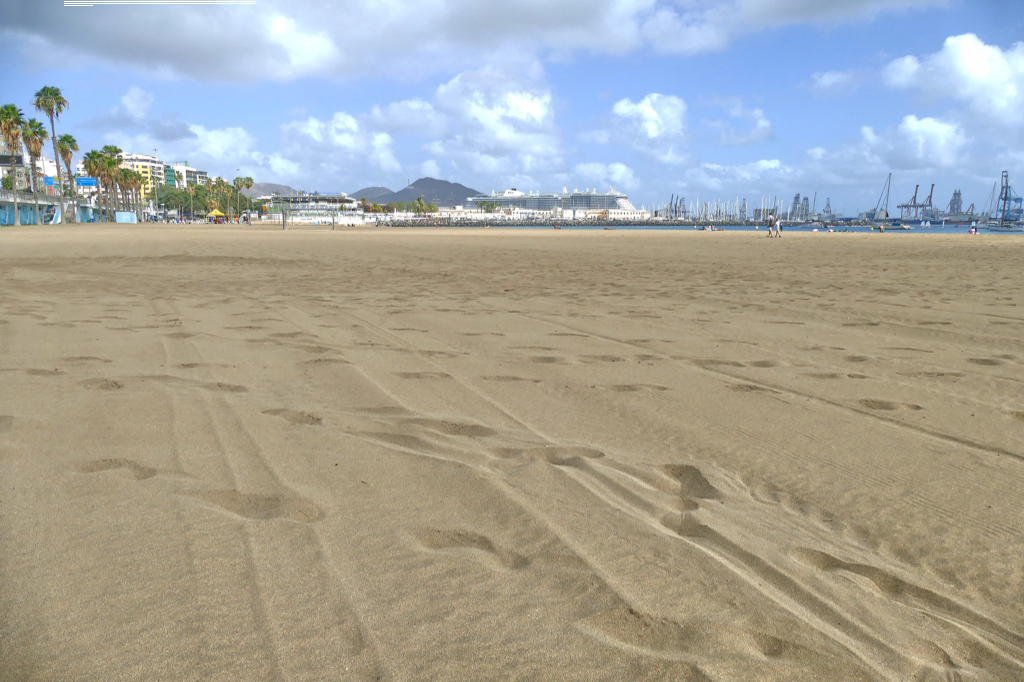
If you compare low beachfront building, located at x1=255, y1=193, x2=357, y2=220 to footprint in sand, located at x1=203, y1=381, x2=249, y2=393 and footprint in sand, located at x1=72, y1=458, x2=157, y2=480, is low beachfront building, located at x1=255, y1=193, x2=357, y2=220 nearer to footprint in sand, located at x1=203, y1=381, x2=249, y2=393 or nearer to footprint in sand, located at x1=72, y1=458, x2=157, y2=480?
footprint in sand, located at x1=203, y1=381, x2=249, y2=393

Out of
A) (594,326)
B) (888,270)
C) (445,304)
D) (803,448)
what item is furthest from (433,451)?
(888,270)

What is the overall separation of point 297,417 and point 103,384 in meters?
1.43

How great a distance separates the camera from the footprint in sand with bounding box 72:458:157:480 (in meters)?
2.66

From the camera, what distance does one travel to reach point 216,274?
11.5 metres

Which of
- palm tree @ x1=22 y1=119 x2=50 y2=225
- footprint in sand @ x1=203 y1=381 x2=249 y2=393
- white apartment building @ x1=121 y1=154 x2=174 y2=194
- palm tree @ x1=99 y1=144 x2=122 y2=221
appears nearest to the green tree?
palm tree @ x1=99 y1=144 x2=122 y2=221

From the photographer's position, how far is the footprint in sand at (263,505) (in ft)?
7.56

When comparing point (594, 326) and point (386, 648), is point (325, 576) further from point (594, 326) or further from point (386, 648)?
point (594, 326)

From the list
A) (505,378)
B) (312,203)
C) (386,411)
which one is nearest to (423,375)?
(505,378)

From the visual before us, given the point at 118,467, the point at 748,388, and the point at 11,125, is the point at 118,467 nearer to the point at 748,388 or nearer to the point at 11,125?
the point at 748,388

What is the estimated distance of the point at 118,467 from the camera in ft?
8.98

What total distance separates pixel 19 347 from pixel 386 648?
194 inches

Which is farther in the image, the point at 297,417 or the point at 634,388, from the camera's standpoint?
the point at 634,388

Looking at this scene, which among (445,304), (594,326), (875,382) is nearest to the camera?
(875,382)

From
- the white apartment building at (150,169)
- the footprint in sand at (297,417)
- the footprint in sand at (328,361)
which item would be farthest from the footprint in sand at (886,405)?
the white apartment building at (150,169)
